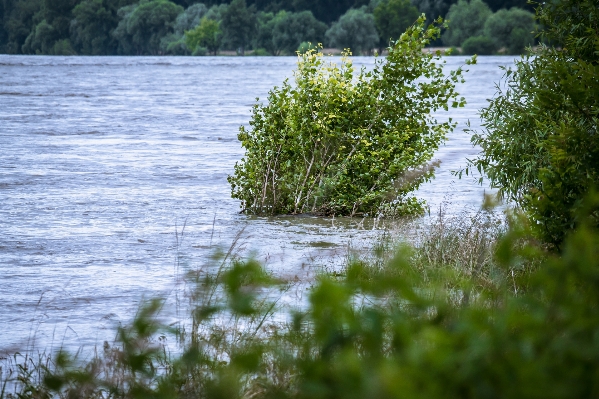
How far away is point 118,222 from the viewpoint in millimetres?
13289

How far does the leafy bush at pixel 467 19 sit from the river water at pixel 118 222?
96699 millimetres

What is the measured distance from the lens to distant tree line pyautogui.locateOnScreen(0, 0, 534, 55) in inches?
4973

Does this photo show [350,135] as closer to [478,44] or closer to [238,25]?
[478,44]

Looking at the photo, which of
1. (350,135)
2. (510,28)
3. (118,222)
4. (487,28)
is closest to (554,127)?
Result: (350,135)

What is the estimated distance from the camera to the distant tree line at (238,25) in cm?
12631

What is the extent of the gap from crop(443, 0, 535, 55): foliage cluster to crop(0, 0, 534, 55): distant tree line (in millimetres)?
143

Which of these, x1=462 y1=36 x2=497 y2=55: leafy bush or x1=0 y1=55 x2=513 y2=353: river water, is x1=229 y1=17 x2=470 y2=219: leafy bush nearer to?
x1=0 y1=55 x2=513 y2=353: river water

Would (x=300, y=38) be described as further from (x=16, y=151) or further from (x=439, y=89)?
(x=439, y=89)

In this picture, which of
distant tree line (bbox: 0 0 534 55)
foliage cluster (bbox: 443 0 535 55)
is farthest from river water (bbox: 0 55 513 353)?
distant tree line (bbox: 0 0 534 55)

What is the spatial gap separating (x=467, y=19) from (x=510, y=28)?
8.14 meters

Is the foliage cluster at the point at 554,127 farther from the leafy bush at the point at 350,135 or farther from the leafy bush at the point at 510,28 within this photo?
the leafy bush at the point at 510,28

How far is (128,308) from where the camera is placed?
7930 millimetres

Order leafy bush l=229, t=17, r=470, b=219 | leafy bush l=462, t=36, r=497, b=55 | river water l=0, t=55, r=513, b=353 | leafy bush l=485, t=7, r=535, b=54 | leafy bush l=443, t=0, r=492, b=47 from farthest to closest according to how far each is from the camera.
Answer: leafy bush l=443, t=0, r=492, b=47 < leafy bush l=462, t=36, r=497, b=55 < leafy bush l=485, t=7, r=535, b=54 < leafy bush l=229, t=17, r=470, b=219 < river water l=0, t=55, r=513, b=353

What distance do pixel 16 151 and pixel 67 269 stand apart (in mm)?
15297
